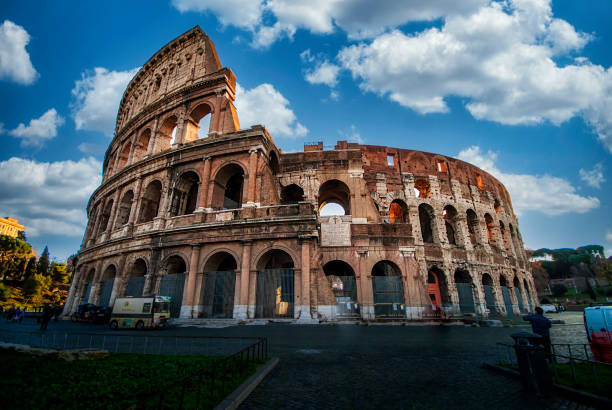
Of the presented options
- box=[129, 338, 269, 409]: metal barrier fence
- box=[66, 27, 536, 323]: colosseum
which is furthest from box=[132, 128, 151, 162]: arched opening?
box=[129, 338, 269, 409]: metal barrier fence

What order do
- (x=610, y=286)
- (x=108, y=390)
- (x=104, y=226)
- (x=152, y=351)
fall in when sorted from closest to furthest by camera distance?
(x=108, y=390) → (x=152, y=351) → (x=104, y=226) → (x=610, y=286)

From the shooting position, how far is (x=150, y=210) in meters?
20.0

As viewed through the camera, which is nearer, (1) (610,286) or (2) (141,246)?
(2) (141,246)

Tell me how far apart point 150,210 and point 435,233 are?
2215cm

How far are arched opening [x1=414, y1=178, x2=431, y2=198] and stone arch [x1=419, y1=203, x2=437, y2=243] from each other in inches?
42.1

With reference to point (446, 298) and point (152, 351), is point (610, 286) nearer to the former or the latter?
point (446, 298)

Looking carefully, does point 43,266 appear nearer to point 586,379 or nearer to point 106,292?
point 106,292

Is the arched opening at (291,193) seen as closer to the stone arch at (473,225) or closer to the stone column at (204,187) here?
the stone column at (204,187)

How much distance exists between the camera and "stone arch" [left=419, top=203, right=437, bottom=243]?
74.2ft

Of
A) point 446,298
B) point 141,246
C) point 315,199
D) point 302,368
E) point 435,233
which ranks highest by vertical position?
point 315,199


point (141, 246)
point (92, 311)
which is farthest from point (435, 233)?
point (92, 311)

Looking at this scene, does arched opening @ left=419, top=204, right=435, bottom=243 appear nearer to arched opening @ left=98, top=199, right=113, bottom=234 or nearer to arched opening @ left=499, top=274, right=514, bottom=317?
arched opening @ left=499, top=274, right=514, bottom=317

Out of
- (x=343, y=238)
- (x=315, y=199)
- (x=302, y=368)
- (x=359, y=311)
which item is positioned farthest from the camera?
(x=315, y=199)

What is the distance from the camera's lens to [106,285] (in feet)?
62.7
